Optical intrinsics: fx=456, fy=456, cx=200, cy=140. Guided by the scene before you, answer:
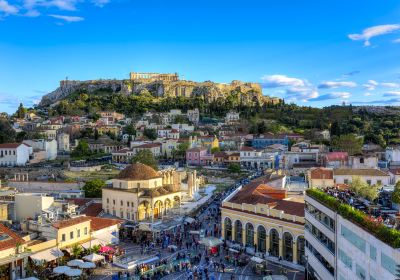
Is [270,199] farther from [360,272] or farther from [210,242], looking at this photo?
[360,272]

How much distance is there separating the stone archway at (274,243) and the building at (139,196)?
41.9 ft

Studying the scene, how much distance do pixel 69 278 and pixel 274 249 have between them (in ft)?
44.8

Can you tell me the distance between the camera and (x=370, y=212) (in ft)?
68.3

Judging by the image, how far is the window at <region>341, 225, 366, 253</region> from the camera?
18391 millimetres

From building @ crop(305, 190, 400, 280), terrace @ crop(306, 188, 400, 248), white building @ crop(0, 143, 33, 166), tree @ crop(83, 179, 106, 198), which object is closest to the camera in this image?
terrace @ crop(306, 188, 400, 248)

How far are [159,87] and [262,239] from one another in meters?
145

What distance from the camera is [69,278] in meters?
26.3

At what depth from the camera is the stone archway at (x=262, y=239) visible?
32050mm

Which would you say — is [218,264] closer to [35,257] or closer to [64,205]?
[35,257]

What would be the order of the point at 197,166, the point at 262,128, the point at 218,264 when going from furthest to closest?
the point at 262,128
the point at 197,166
the point at 218,264

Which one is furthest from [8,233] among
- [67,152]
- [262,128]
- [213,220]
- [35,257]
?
[262,128]

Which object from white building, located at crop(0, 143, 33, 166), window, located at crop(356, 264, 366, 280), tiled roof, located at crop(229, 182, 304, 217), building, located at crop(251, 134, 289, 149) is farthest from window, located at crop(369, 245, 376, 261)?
building, located at crop(251, 134, 289, 149)

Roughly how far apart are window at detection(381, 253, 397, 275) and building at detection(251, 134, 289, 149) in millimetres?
81842

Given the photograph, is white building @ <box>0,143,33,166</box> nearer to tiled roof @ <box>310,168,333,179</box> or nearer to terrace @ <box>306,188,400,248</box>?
tiled roof @ <box>310,168,333,179</box>
